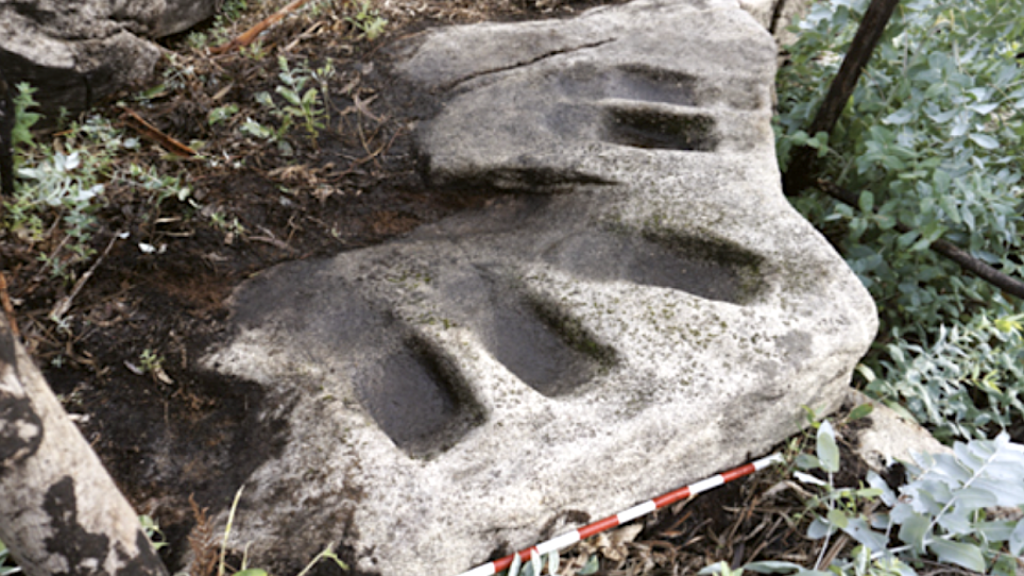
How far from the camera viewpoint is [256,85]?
117 inches

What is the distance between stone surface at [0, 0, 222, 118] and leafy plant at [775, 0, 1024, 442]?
3.00 metres

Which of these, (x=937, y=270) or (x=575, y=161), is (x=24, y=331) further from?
(x=937, y=270)

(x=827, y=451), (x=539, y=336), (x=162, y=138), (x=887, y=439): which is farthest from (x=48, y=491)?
(x=887, y=439)

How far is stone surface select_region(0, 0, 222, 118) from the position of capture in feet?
8.37

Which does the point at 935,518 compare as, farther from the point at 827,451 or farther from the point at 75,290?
the point at 75,290

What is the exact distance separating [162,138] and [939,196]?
307 cm

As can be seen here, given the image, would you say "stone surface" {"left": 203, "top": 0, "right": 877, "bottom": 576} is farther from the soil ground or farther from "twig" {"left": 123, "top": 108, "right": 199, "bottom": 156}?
"twig" {"left": 123, "top": 108, "right": 199, "bottom": 156}

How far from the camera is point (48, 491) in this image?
1.10 meters

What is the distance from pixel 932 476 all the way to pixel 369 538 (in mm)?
1497

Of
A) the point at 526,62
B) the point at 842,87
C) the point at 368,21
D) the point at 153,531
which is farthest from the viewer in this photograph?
the point at 368,21

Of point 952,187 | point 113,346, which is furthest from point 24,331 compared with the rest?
point 952,187

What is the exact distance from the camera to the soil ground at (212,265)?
1.81m

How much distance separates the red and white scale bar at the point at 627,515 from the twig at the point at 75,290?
147 cm

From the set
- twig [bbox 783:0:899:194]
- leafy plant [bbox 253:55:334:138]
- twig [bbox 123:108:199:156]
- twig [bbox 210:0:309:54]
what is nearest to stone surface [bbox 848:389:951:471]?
twig [bbox 783:0:899:194]
